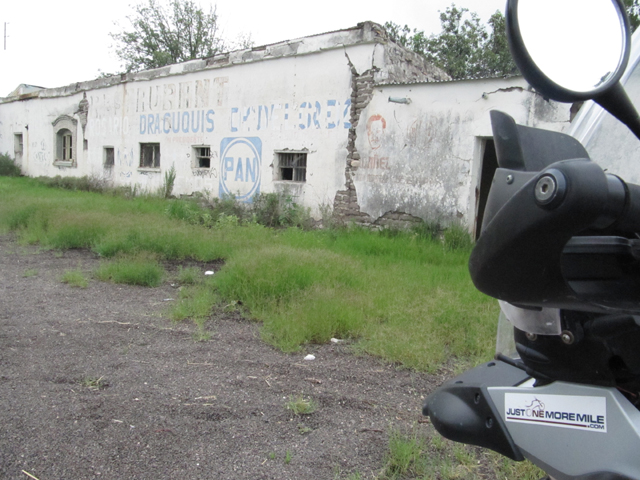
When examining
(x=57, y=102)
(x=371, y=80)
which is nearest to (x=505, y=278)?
(x=371, y=80)

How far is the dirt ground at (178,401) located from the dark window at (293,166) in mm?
6057

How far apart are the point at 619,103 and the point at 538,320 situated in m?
0.45

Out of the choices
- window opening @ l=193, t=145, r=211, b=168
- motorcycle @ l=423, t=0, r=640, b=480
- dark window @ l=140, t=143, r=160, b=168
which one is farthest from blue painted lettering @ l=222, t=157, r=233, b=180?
motorcycle @ l=423, t=0, r=640, b=480

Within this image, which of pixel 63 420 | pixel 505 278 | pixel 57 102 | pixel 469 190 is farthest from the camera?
pixel 57 102

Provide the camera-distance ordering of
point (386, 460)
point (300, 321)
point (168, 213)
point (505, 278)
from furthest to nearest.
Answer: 1. point (168, 213)
2. point (300, 321)
3. point (386, 460)
4. point (505, 278)

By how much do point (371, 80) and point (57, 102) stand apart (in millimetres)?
13004

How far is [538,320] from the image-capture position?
997mm

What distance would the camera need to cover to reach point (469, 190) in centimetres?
779

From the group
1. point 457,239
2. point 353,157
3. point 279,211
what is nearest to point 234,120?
point 279,211

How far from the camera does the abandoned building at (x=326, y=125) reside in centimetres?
786

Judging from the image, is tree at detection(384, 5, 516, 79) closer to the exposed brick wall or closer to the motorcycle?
the exposed brick wall

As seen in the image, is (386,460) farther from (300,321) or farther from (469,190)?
(469,190)

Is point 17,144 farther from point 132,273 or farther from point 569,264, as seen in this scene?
point 569,264

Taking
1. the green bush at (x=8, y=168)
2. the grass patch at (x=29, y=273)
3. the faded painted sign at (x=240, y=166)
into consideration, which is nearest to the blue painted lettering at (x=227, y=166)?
the faded painted sign at (x=240, y=166)
